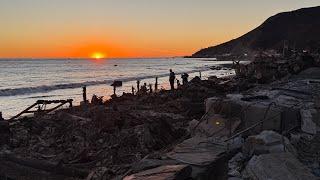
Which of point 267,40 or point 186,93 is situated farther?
point 267,40

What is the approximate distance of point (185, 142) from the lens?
35.7 feet

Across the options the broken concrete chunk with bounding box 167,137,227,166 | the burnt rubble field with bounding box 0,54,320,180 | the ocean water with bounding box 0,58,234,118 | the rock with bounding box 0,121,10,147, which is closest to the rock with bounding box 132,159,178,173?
the burnt rubble field with bounding box 0,54,320,180

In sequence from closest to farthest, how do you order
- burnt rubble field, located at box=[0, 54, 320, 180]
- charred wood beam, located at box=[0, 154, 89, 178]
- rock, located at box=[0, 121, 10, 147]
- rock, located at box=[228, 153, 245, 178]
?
burnt rubble field, located at box=[0, 54, 320, 180] → rock, located at box=[228, 153, 245, 178] → charred wood beam, located at box=[0, 154, 89, 178] → rock, located at box=[0, 121, 10, 147]

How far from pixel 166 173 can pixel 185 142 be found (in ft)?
10.2

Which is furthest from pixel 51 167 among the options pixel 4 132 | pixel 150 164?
pixel 4 132

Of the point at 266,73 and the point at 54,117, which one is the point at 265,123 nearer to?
the point at 54,117

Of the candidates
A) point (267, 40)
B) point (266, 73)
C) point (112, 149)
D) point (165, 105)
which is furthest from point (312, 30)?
point (112, 149)

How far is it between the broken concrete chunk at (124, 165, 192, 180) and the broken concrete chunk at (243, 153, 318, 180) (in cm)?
198

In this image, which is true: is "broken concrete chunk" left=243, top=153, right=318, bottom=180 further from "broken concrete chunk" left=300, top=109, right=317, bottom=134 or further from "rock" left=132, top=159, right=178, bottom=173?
"broken concrete chunk" left=300, top=109, right=317, bottom=134

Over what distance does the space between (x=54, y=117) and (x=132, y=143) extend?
8.06 m

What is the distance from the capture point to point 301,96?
1620 cm

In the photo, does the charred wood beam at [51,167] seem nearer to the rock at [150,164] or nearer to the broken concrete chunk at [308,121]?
the rock at [150,164]

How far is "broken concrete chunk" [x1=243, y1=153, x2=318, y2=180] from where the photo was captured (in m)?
9.23

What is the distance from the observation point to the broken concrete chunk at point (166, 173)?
25.2 ft
